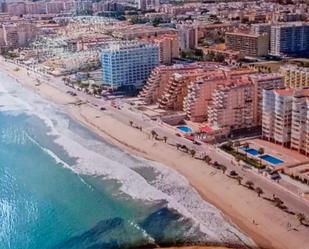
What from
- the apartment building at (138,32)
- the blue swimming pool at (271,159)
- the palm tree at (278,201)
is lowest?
the palm tree at (278,201)

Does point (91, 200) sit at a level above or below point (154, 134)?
below

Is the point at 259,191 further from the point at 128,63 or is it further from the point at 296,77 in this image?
the point at 128,63

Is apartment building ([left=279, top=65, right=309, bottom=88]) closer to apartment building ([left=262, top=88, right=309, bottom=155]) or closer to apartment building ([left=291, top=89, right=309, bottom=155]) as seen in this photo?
apartment building ([left=262, top=88, right=309, bottom=155])

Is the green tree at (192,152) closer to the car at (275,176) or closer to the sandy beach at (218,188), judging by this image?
the sandy beach at (218,188)

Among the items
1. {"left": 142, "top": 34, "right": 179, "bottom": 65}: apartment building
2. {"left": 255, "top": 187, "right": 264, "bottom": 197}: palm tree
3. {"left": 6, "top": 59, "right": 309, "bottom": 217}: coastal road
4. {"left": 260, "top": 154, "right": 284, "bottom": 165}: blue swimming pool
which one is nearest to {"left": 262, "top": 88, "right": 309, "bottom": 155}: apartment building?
{"left": 260, "top": 154, "right": 284, "bottom": 165}: blue swimming pool

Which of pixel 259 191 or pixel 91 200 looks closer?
pixel 259 191

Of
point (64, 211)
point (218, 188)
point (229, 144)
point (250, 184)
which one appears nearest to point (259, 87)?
point (229, 144)

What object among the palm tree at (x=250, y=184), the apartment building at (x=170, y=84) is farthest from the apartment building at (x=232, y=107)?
the palm tree at (x=250, y=184)
